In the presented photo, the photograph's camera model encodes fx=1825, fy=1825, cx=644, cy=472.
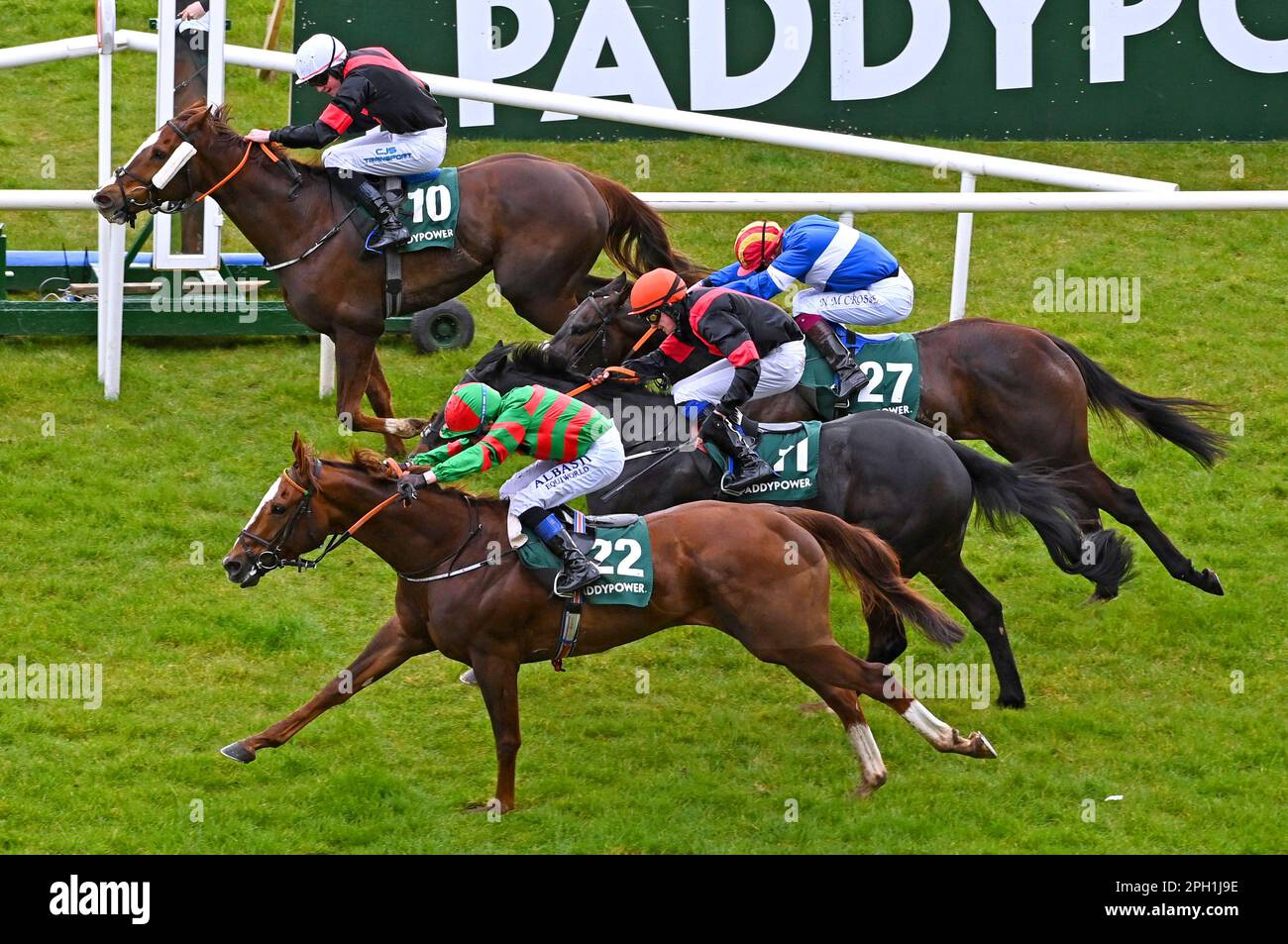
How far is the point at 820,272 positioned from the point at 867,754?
8.57 feet

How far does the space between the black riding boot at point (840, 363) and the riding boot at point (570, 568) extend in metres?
1.98

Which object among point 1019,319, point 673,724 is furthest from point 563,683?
point 1019,319

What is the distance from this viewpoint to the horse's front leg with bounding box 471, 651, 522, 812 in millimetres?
7105

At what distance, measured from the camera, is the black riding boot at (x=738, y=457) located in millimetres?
7836

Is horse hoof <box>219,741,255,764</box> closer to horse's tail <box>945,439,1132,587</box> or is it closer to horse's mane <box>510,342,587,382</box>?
horse's mane <box>510,342,587,382</box>

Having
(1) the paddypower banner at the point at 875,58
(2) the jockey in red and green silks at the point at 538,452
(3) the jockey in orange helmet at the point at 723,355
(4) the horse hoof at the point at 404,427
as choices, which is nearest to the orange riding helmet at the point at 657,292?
(3) the jockey in orange helmet at the point at 723,355

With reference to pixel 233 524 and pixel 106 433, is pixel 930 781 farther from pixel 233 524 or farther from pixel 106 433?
pixel 106 433

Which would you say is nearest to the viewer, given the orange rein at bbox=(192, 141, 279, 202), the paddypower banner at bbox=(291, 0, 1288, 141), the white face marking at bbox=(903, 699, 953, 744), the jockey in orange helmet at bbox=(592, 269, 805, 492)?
the white face marking at bbox=(903, 699, 953, 744)

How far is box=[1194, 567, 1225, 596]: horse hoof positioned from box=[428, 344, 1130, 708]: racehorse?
2.87 feet

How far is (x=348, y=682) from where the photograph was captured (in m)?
7.25

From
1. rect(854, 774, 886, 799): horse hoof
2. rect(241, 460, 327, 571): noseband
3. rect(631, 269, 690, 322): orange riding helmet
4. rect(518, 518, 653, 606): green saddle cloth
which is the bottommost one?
rect(854, 774, 886, 799): horse hoof

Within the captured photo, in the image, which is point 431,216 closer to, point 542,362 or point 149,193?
point 149,193

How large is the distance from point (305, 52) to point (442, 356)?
238 cm

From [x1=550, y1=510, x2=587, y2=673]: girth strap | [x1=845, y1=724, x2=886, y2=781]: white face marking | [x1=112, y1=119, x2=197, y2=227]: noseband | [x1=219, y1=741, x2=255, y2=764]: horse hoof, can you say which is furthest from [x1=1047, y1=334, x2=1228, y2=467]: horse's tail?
[x1=112, y1=119, x2=197, y2=227]: noseband
